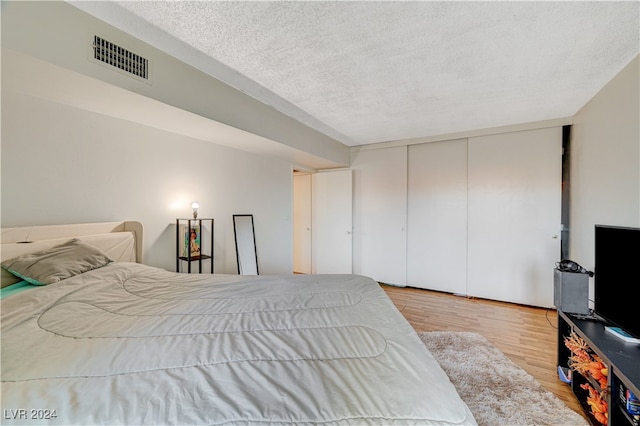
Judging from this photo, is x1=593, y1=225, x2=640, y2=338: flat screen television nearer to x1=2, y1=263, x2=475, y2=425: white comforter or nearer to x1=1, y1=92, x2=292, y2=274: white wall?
x1=2, y1=263, x2=475, y2=425: white comforter

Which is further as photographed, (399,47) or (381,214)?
(381,214)

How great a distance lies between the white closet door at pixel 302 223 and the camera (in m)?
5.11

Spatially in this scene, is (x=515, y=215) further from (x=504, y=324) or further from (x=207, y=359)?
(x=207, y=359)

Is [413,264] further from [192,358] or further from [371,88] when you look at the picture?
[192,358]

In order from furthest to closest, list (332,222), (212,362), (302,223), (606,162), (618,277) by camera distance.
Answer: (302,223) → (332,222) → (606,162) → (618,277) → (212,362)

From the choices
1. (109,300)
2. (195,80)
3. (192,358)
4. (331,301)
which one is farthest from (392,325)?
(195,80)

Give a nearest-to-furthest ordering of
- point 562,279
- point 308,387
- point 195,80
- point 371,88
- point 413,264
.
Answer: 1. point 308,387
2. point 562,279
3. point 195,80
4. point 371,88
5. point 413,264

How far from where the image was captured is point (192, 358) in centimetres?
88

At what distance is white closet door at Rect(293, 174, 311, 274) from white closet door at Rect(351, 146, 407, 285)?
1003mm

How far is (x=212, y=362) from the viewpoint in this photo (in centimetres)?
87

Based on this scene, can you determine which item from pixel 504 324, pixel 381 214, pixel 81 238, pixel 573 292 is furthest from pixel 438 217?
pixel 81 238

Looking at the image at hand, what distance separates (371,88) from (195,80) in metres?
1.60

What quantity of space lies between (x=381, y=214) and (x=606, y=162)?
273 cm

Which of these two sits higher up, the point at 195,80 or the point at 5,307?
the point at 195,80
